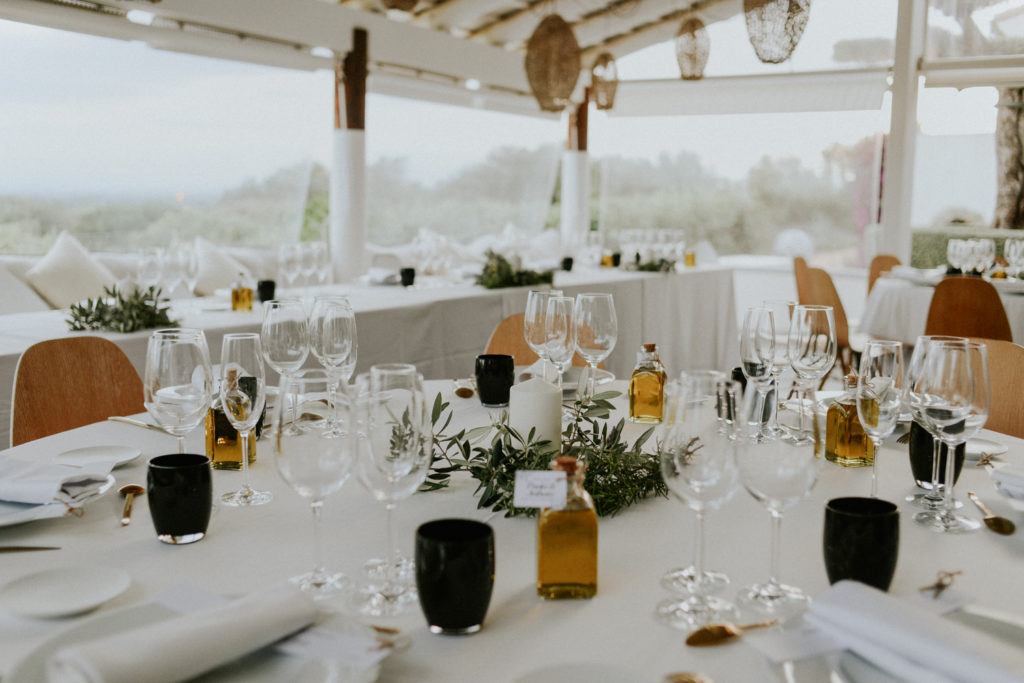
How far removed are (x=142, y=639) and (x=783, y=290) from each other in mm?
9858

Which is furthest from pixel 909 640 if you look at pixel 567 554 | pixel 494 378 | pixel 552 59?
pixel 552 59

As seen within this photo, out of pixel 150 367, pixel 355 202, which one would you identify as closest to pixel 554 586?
pixel 150 367

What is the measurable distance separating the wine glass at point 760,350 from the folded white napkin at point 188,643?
1.04 metres

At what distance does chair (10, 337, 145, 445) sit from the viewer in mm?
1898

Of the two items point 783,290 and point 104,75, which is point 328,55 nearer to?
point 104,75

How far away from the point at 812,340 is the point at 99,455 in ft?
4.19

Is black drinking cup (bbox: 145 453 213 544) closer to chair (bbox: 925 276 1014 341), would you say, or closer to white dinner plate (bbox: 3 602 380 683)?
white dinner plate (bbox: 3 602 380 683)

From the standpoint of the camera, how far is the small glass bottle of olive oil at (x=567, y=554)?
970 mm

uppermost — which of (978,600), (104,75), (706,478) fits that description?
(104,75)

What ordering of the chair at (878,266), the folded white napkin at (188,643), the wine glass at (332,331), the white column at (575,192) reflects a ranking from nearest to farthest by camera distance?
1. the folded white napkin at (188,643)
2. the wine glass at (332,331)
3. the chair at (878,266)
4. the white column at (575,192)

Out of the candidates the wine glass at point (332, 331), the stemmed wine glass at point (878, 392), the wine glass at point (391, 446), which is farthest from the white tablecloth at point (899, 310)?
the wine glass at point (391, 446)

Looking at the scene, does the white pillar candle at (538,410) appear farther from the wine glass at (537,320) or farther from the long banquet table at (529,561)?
the wine glass at (537,320)

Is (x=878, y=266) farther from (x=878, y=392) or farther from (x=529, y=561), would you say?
(x=529, y=561)

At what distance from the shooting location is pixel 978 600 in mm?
971
